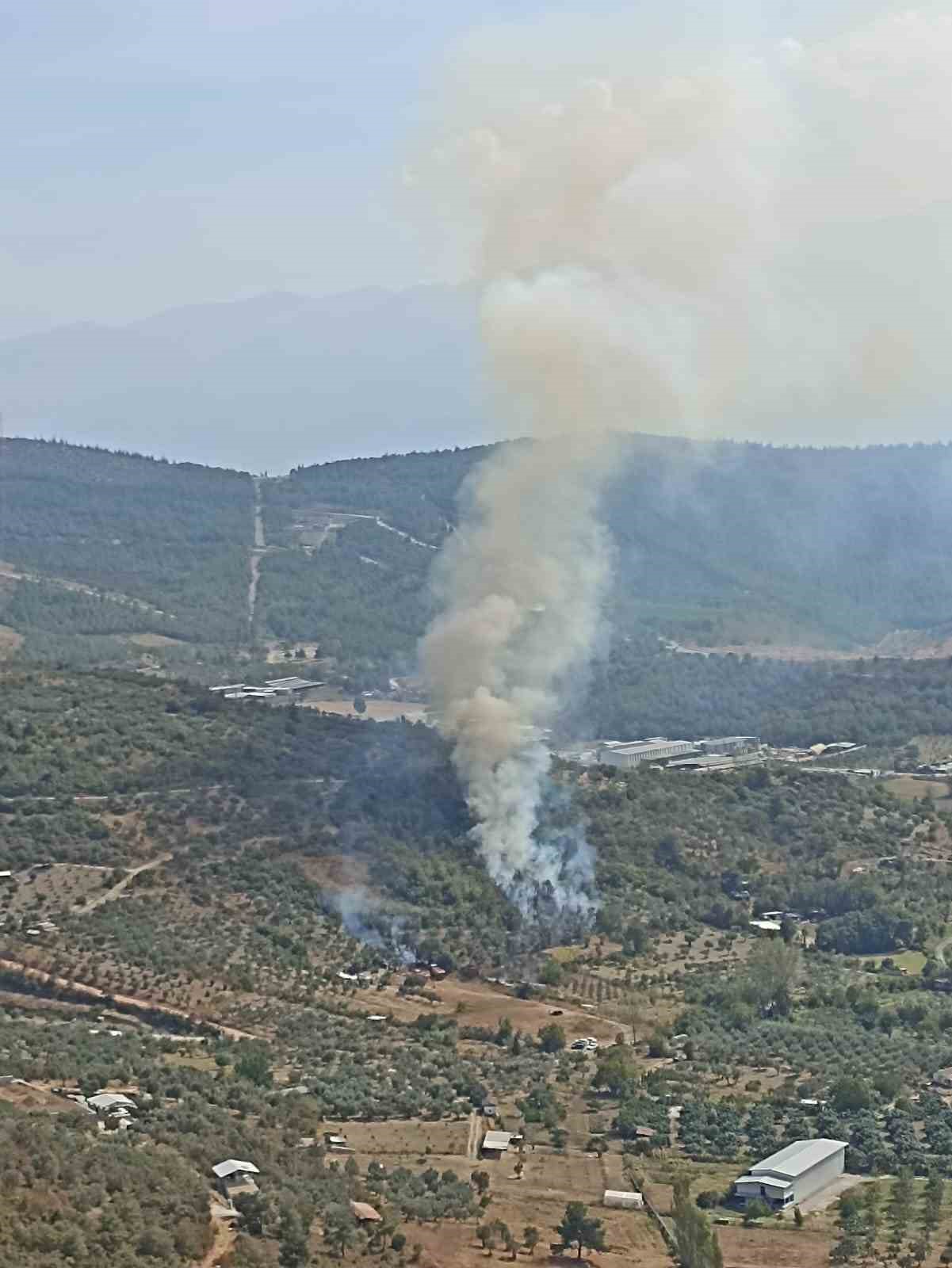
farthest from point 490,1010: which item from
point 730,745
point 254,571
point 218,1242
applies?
point 254,571

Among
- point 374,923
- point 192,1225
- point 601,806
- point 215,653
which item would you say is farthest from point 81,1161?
point 215,653

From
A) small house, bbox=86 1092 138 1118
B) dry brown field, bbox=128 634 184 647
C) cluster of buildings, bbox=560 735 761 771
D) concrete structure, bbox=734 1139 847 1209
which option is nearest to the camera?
small house, bbox=86 1092 138 1118

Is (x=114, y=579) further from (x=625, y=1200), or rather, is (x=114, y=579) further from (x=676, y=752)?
(x=625, y=1200)

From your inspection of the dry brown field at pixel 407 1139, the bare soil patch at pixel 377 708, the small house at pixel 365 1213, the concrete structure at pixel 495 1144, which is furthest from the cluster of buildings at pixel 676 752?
the small house at pixel 365 1213

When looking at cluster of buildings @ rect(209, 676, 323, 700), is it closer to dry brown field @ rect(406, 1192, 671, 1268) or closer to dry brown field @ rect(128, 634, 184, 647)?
dry brown field @ rect(128, 634, 184, 647)

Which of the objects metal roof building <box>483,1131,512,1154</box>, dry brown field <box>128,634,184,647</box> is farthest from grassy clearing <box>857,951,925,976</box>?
dry brown field <box>128,634,184,647</box>
